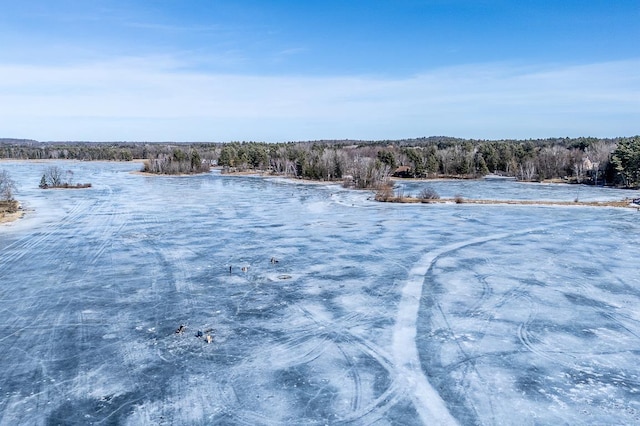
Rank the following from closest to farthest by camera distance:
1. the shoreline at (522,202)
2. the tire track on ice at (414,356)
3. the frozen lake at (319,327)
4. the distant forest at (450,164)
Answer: the tire track on ice at (414,356) → the frozen lake at (319,327) → the shoreline at (522,202) → the distant forest at (450,164)

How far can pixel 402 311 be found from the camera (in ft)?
52.3

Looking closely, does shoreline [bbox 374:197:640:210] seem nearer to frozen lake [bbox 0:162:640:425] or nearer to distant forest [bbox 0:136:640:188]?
frozen lake [bbox 0:162:640:425]

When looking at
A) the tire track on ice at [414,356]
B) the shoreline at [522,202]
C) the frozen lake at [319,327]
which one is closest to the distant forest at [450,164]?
the shoreline at [522,202]

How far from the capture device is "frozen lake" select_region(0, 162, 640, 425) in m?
10.3

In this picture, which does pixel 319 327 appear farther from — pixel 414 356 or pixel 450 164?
pixel 450 164

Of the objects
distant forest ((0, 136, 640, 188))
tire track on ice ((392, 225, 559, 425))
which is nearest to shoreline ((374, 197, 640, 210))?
distant forest ((0, 136, 640, 188))

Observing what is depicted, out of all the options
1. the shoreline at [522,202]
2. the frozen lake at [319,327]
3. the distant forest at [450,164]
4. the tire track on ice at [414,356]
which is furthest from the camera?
the distant forest at [450,164]

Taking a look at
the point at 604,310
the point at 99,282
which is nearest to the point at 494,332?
the point at 604,310

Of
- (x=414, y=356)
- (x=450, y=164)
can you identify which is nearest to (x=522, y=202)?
(x=414, y=356)

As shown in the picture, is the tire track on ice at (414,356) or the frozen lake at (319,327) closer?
the tire track on ice at (414,356)

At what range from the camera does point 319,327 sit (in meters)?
14.6

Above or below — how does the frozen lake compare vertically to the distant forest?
below

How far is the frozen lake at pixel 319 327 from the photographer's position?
405 inches

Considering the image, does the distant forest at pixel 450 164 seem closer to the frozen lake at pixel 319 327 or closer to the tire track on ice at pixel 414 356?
the frozen lake at pixel 319 327
